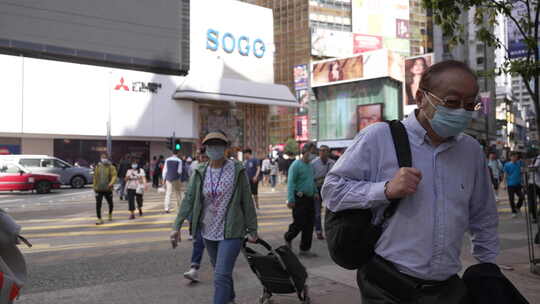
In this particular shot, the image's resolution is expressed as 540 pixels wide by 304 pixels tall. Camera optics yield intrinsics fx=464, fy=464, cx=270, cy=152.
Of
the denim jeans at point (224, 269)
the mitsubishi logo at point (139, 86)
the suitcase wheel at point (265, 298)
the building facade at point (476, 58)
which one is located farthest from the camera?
the building facade at point (476, 58)

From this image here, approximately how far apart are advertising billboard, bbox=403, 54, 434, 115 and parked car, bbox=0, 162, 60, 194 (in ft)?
156

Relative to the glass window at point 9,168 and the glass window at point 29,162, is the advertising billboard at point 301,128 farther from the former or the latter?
the glass window at point 9,168

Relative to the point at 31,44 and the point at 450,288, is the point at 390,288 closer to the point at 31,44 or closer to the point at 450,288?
the point at 450,288

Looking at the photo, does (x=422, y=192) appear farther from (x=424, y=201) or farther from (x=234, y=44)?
(x=234, y=44)

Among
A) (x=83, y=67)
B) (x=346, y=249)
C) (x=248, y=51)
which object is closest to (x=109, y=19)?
(x=83, y=67)

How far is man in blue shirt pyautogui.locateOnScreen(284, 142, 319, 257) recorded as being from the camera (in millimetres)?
7191

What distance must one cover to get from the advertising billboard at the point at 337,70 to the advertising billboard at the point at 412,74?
6.64m

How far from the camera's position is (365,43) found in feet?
246

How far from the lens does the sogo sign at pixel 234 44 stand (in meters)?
41.2

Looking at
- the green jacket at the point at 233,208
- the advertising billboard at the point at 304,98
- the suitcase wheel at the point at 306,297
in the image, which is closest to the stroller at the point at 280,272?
the suitcase wheel at the point at 306,297

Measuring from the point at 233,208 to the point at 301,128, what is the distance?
232 ft

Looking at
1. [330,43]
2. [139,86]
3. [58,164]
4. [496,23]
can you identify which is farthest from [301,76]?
[496,23]

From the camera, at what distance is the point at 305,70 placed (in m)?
73.4

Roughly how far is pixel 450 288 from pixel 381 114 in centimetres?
5841
